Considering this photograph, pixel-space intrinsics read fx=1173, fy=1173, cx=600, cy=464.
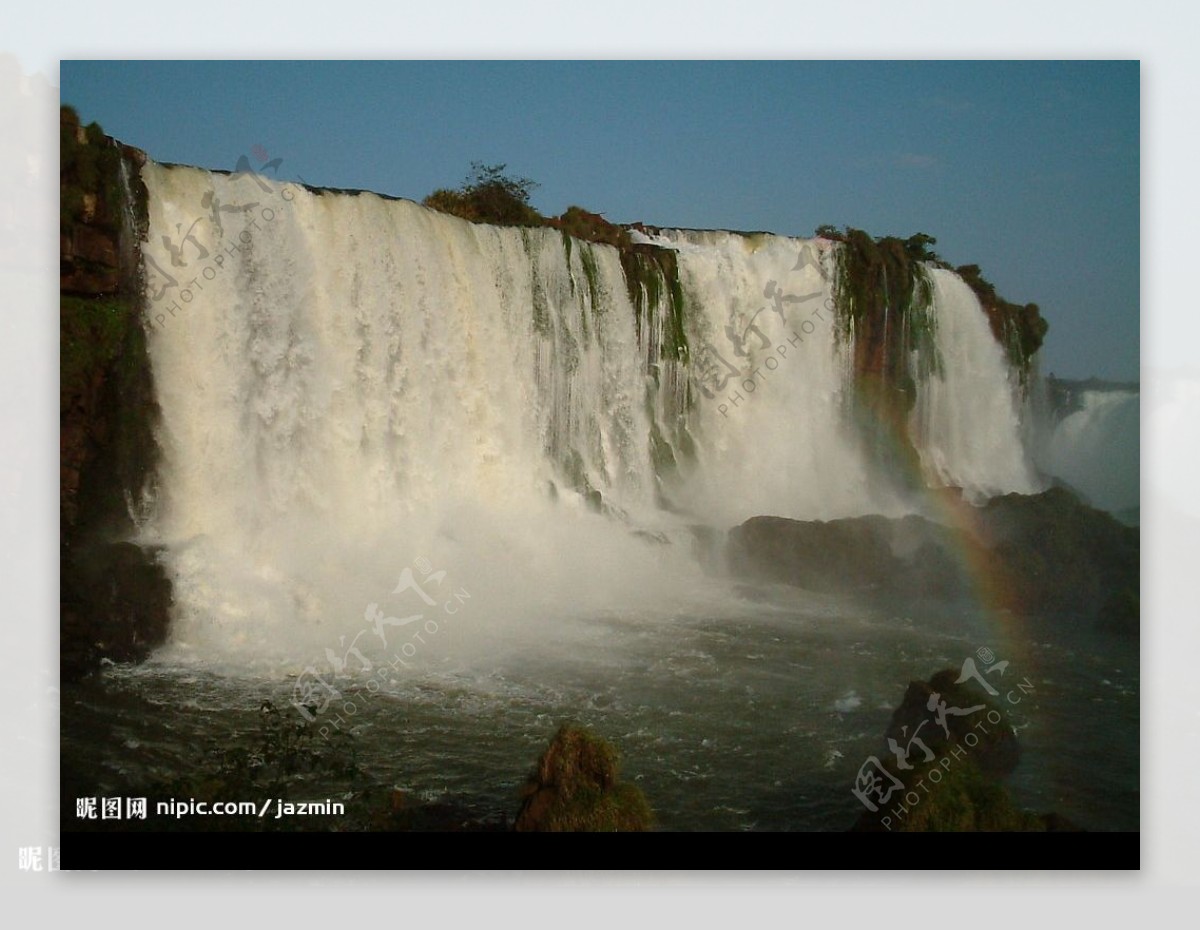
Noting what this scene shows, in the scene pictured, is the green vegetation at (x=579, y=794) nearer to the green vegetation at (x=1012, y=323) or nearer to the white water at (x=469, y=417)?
the white water at (x=469, y=417)

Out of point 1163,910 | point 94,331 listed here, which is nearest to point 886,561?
point 1163,910

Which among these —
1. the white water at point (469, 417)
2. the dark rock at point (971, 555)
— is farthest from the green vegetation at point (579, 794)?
the dark rock at point (971, 555)

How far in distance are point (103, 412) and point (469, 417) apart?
161cm

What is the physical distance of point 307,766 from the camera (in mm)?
4113

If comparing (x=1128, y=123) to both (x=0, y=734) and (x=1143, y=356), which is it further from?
(x=0, y=734)

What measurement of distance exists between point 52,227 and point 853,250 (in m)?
3.57

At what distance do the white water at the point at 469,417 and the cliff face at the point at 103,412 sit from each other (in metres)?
0.11

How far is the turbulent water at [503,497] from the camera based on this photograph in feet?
Result: 14.2

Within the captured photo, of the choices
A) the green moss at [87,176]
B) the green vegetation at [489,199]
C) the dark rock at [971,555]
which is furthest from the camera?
the green vegetation at [489,199]

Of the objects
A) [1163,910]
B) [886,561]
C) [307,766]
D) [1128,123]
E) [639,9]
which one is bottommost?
[1163,910]

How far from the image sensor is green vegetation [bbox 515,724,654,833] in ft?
13.2

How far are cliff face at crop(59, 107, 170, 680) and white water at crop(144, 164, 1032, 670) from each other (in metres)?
0.11

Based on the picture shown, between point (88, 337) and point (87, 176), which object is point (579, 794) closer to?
point (88, 337)

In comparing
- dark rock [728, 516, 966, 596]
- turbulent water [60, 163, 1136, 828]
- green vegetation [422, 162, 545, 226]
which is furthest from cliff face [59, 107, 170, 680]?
dark rock [728, 516, 966, 596]
